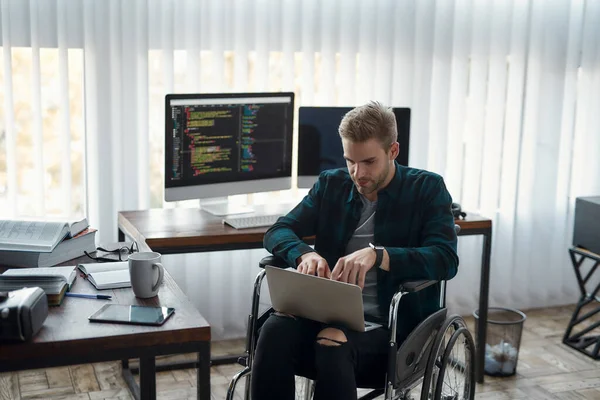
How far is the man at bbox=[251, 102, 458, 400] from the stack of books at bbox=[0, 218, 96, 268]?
22.3 inches

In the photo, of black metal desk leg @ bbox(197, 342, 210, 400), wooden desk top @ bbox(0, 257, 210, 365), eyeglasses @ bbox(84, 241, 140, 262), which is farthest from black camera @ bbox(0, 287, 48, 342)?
eyeglasses @ bbox(84, 241, 140, 262)

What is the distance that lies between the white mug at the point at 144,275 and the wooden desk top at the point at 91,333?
0.12 ft

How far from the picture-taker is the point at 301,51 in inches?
142

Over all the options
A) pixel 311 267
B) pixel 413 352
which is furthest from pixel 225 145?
pixel 413 352

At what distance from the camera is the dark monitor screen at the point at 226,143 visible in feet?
9.61

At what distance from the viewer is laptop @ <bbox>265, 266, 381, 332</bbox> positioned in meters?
1.98

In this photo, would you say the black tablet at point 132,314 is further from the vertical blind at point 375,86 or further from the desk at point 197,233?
the vertical blind at point 375,86

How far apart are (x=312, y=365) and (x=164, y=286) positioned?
1.57 feet

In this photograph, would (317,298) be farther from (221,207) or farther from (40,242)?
(221,207)

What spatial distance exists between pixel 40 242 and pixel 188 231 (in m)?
0.72

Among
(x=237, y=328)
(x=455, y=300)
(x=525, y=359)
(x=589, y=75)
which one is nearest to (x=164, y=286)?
(x=237, y=328)

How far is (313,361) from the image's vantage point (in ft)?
7.02

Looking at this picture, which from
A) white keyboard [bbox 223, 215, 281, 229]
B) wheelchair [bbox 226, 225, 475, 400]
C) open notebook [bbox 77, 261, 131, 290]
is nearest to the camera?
open notebook [bbox 77, 261, 131, 290]

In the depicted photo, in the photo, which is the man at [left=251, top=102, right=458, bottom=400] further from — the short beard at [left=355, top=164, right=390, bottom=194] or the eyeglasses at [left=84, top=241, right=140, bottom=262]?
the eyeglasses at [left=84, top=241, right=140, bottom=262]
